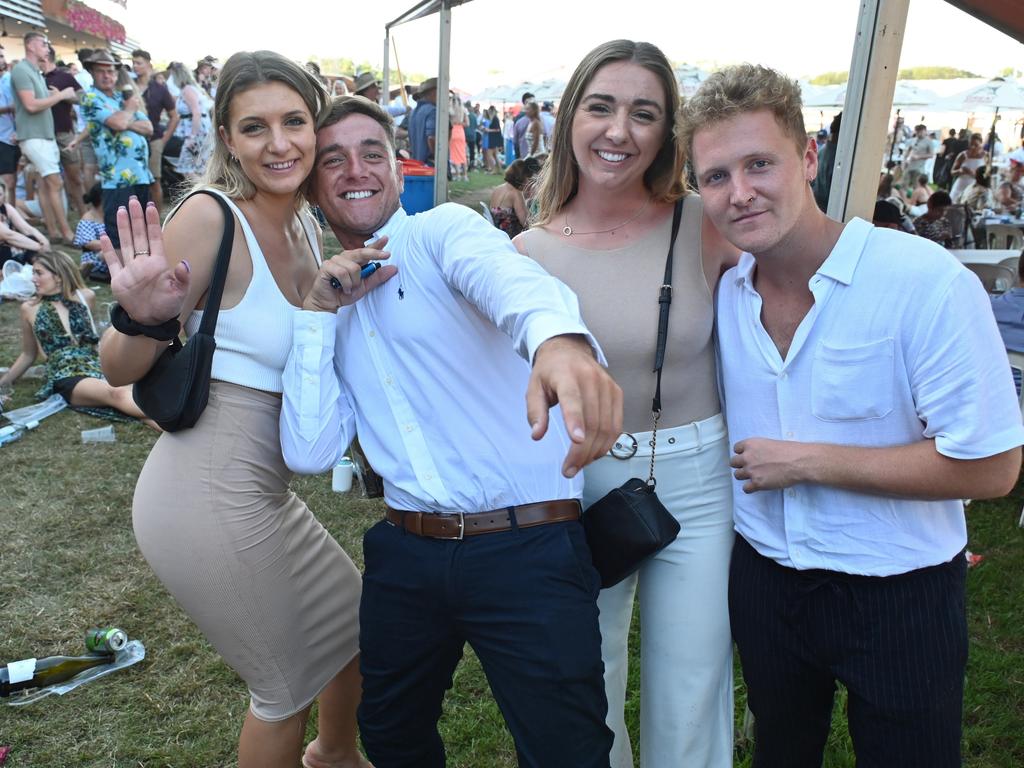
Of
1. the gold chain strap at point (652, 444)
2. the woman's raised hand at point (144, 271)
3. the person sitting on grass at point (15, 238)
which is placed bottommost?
the person sitting on grass at point (15, 238)

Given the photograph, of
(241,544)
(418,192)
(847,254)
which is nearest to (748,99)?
(847,254)

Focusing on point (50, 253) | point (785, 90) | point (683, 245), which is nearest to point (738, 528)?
point (683, 245)

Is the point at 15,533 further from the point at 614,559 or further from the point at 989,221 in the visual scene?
the point at 989,221

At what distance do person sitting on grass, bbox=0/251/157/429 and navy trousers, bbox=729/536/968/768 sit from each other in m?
5.64

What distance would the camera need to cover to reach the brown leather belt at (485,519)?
5.90ft

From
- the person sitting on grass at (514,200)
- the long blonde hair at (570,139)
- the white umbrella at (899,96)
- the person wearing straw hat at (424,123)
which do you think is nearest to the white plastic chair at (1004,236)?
the person sitting on grass at (514,200)

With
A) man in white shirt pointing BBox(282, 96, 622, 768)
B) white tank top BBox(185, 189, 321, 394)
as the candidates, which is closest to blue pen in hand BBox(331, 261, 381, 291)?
man in white shirt pointing BBox(282, 96, 622, 768)

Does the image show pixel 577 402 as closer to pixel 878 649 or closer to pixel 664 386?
pixel 664 386

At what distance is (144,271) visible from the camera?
1.89 metres

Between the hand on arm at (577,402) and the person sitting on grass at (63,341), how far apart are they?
5.74 metres

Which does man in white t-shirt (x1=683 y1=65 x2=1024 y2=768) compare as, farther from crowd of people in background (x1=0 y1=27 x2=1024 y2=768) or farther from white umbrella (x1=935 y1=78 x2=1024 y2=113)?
white umbrella (x1=935 y1=78 x2=1024 y2=113)

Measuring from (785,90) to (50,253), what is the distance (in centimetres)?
678

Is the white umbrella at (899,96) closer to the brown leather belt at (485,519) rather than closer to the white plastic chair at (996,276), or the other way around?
the white plastic chair at (996,276)

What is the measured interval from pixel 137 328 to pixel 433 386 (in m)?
0.72
